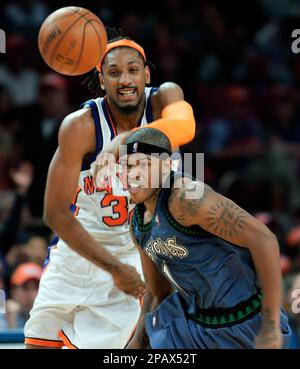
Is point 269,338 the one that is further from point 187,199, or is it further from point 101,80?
point 101,80

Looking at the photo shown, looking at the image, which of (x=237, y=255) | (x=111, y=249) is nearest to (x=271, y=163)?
(x=111, y=249)

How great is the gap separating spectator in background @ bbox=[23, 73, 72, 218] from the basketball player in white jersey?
104 inches

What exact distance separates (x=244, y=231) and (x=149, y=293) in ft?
2.89

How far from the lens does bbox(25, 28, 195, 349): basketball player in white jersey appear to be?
15.1 ft

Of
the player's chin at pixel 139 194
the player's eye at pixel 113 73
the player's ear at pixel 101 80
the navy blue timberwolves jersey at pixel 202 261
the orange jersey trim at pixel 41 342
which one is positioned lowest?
the orange jersey trim at pixel 41 342

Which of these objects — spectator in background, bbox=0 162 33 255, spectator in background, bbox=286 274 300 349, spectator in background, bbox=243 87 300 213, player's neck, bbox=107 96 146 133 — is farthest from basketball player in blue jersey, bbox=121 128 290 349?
spectator in background, bbox=243 87 300 213

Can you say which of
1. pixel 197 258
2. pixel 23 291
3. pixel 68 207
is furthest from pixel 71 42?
pixel 23 291

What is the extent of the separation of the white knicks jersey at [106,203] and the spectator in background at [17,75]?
4262 mm

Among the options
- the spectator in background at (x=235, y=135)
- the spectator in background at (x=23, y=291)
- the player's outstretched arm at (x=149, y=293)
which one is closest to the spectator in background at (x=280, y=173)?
the spectator in background at (x=235, y=135)

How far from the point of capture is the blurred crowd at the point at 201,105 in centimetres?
739

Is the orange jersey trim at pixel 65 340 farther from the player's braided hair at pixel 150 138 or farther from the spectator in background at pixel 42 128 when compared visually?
the spectator in background at pixel 42 128

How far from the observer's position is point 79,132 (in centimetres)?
450

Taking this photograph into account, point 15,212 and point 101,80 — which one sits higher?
point 101,80
